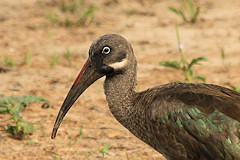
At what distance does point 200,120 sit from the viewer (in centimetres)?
423

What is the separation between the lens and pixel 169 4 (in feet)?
37.1

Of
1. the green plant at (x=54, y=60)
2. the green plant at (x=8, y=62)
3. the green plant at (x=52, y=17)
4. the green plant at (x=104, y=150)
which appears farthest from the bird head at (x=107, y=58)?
the green plant at (x=52, y=17)

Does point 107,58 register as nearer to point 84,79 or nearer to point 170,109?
point 84,79

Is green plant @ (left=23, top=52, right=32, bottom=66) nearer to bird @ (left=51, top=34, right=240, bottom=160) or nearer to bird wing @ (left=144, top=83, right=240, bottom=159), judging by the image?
bird @ (left=51, top=34, right=240, bottom=160)

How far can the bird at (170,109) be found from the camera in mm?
4176

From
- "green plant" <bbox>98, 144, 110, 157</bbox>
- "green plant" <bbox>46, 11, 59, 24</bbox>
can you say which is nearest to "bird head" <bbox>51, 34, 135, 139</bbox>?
"green plant" <bbox>98, 144, 110, 157</bbox>

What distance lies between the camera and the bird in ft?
13.7

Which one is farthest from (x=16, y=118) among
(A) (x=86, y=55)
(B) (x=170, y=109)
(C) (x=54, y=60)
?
(A) (x=86, y=55)

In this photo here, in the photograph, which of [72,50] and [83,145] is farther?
[72,50]

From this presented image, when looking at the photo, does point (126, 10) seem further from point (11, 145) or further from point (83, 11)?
point (11, 145)

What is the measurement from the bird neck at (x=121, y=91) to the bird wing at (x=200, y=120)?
0.38 metres

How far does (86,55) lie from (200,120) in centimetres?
465

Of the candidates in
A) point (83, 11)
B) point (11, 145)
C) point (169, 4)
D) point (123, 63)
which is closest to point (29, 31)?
point (83, 11)

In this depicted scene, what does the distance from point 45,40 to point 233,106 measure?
5.90m
